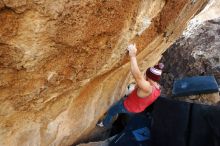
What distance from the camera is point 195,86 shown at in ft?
17.0

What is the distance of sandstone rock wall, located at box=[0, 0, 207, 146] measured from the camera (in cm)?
228

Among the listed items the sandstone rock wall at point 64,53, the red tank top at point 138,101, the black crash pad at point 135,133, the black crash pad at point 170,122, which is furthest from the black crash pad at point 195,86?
the sandstone rock wall at point 64,53

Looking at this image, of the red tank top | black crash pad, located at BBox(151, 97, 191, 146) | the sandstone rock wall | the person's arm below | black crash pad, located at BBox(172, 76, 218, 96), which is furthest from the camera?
black crash pad, located at BBox(172, 76, 218, 96)

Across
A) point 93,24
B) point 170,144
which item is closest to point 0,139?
point 93,24

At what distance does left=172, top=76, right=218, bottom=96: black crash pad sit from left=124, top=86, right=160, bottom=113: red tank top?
2.90 feet

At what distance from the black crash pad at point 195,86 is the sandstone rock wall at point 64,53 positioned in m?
1.09

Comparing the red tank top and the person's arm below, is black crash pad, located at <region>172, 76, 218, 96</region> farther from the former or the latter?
the person's arm below

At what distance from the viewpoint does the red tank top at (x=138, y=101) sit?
13.7 ft

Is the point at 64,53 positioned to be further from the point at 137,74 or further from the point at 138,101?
the point at 138,101

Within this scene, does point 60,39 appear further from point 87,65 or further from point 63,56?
point 87,65

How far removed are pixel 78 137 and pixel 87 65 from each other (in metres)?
1.65

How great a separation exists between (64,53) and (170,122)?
7.84ft

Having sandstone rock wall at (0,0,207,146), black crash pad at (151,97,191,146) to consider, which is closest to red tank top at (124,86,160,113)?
sandstone rock wall at (0,0,207,146)

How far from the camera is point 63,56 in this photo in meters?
2.71
